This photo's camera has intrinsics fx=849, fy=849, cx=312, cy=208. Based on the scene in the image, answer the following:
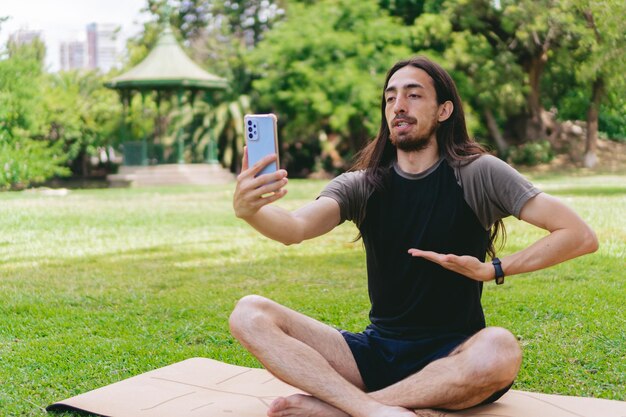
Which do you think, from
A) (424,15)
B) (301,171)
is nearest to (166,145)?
→ (301,171)

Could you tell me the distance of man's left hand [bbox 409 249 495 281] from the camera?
10.2 feet

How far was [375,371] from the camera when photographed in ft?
11.3

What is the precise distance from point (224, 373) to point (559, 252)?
6.10ft

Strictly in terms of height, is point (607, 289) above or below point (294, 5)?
below

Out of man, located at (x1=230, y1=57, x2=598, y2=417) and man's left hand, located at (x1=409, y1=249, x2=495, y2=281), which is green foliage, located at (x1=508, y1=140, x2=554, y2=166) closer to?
man, located at (x1=230, y1=57, x2=598, y2=417)

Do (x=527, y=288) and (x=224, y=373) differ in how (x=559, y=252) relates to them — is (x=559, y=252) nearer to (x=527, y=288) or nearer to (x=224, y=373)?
(x=224, y=373)

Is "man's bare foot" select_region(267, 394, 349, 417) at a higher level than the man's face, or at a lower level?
lower

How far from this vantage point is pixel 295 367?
3273 millimetres

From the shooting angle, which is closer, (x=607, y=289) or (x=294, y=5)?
(x=607, y=289)

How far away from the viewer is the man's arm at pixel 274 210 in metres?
2.95

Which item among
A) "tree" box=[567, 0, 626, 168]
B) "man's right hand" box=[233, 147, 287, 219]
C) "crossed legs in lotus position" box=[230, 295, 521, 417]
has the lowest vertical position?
"crossed legs in lotus position" box=[230, 295, 521, 417]

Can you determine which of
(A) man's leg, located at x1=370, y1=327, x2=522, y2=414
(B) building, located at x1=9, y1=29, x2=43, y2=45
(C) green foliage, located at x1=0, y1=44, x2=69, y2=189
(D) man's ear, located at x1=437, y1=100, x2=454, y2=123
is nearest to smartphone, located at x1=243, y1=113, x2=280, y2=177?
(D) man's ear, located at x1=437, y1=100, x2=454, y2=123

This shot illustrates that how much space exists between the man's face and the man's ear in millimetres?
17

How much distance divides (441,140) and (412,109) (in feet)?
0.64
